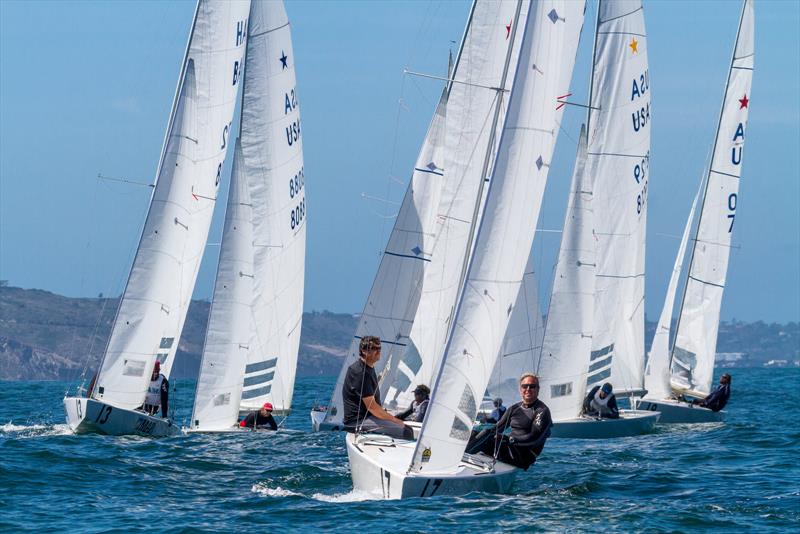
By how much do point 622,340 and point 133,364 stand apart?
404 inches

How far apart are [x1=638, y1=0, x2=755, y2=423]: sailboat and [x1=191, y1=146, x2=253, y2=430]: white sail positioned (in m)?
10.2

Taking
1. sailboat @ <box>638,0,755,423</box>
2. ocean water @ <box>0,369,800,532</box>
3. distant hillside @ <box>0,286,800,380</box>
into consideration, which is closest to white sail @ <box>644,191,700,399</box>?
sailboat @ <box>638,0,755,423</box>

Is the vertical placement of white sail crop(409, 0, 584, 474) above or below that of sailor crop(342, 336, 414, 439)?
above

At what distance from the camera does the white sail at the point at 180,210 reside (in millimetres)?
21203

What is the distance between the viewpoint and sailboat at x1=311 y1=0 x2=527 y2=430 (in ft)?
65.9

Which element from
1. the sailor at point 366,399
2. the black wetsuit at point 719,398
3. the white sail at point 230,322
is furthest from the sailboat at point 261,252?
the black wetsuit at point 719,398

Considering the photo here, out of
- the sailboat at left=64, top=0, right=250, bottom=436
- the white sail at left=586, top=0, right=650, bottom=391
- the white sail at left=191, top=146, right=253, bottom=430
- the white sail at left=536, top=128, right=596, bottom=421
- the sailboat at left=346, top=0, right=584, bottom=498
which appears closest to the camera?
the sailboat at left=346, top=0, right=584, bottom=498

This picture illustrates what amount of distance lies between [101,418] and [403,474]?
8508 millimetres

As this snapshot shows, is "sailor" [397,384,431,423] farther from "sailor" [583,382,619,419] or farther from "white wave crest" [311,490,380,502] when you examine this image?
"sailor" [583,382,619,419]

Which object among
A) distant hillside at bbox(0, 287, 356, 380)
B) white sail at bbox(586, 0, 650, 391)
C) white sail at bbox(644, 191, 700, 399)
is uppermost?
white sail at bbox(586, 0, 650, 391)

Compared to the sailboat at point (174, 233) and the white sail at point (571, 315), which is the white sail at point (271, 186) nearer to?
the sailboat at point (174, 233)

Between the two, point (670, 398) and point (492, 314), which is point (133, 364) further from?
point (670, 398)

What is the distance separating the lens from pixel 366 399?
46.1ft

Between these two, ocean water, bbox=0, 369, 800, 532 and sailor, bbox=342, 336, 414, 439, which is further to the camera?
sailor, bbox=342, 336, 414, 439
